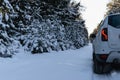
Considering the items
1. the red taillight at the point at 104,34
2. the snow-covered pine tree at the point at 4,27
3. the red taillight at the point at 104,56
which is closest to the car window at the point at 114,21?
the red taillight at the point at 104,34

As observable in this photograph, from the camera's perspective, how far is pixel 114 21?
29.5ft

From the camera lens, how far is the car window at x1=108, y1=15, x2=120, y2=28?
885 cm

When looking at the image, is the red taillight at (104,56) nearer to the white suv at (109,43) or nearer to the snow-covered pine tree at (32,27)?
the white suv at (109,43)

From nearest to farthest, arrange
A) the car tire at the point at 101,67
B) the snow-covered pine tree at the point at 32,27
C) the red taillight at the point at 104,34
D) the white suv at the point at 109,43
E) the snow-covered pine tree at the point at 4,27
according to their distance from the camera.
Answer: the white suv at the point at 109,43 < the red taillight at the point at 104,34 < the car tire at the point at 101,67 < the snow-covered pine tree at the point at 4,27 < the snow-covered pine tree at the point at 32,27

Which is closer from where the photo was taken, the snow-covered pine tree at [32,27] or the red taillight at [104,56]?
the red taillight at [104,56]

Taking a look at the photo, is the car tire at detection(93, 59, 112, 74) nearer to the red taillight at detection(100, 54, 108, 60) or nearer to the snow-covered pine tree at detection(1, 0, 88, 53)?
the red taillight at detection(100, 54, 108, 60)

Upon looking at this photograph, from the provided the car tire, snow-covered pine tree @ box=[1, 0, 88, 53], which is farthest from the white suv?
snow-covered pine tree @ box=[1, 0, 88, 53]

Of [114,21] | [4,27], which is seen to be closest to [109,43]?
[114,21]

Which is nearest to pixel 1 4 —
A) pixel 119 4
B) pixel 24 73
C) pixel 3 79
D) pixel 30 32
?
pixel 30 32

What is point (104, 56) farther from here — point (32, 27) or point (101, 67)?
point (32, 27)

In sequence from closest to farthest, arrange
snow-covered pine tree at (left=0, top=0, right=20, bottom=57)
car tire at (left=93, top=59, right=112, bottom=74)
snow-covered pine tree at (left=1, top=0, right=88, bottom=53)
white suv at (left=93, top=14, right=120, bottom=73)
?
white suv at (left=93, top=14, right=120, bottom=73)
car tire at (left=93, top=59, right=112, bottom=74)
snow-covered pine tree at (left=0, top=0, right=20, bottom=57)
snow-covered pine tree at (left=1, top=0, right=88, bottom=53)

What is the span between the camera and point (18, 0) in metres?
18.8

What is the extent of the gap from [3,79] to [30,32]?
33.9ft

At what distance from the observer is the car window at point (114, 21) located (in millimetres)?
8850
